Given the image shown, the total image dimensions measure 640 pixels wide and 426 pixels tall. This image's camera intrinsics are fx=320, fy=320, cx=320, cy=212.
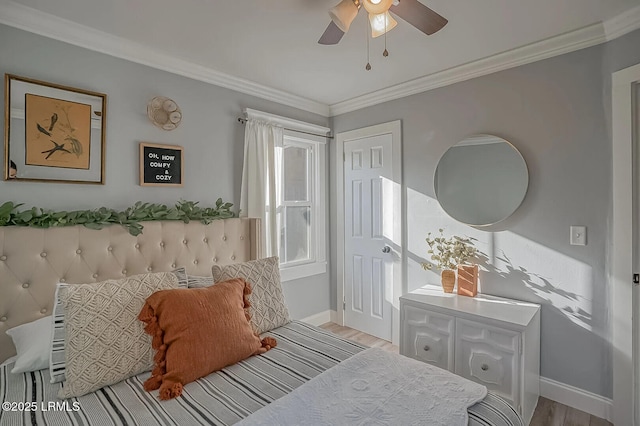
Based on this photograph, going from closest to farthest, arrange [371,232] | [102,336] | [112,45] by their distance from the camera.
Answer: [102,336]
[112,45]
[371,232]

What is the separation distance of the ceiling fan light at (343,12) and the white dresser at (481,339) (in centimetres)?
192

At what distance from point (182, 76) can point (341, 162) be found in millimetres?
1783

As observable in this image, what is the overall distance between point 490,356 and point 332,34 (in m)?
2.20

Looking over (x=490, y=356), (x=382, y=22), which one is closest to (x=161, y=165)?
(x=382, y=22)

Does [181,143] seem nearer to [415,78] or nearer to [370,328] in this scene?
[415,78]

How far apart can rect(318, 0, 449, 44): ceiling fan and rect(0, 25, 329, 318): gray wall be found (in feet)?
4.79

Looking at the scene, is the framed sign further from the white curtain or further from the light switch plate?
the light switch plate

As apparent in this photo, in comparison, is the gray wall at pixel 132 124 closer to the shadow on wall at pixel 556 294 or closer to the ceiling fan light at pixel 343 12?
the ceiling fan light at pixel 343 12

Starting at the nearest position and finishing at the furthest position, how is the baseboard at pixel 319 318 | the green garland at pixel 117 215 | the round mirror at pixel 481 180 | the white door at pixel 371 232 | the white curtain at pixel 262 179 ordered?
1. the green garland at pixel 117 215
2. the round mirror at pixel 481 180
3. the white curtain at pixel 262 179
4. the white door at pixel 371 232
5. the baseboard at pixel 319 318

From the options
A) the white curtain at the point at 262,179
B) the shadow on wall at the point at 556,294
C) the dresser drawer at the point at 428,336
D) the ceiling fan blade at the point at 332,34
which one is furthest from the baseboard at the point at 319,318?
the ceiling fan blade at the point at 332,34

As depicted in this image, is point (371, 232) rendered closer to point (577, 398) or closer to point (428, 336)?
point (428, 336)

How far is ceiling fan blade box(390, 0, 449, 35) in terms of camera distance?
1.46 metres

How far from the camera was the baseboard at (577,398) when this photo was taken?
6.77 ft

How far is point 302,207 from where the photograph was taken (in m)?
3.56
